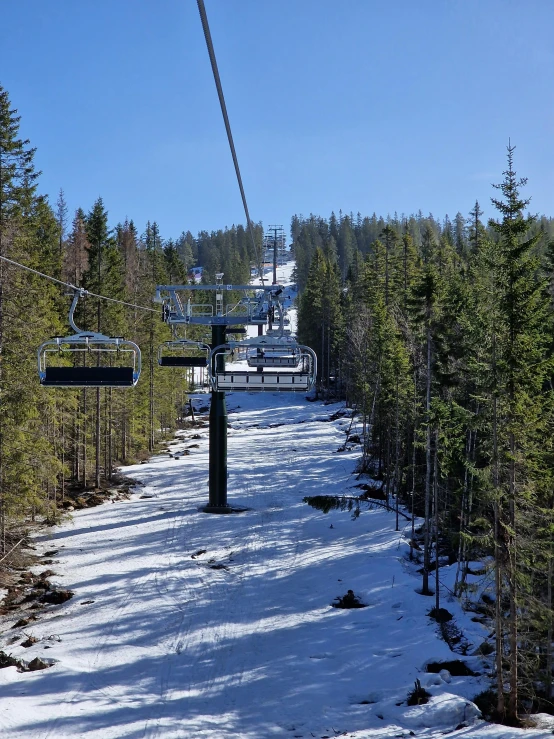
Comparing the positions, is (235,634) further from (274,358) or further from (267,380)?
(274,358)

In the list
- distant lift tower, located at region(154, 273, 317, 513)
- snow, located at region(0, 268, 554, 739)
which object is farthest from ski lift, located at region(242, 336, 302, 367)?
snow, located at region(0, 268, 554, 739)

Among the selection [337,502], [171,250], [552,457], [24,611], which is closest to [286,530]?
[337,502]

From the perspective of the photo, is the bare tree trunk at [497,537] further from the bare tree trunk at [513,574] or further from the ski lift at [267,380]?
the ski lift at [267,380]

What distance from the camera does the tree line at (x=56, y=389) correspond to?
18.8 meters

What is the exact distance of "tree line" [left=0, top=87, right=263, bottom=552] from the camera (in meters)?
18.8

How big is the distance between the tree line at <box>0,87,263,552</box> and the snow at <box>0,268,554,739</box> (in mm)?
3416

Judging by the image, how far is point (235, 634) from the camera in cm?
1588

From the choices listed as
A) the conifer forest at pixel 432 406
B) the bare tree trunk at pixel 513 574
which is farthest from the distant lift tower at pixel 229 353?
the bare tree trunk at pixel 513 574

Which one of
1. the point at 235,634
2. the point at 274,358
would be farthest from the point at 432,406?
the point at 235,634

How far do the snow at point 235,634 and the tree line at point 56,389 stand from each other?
3416mm

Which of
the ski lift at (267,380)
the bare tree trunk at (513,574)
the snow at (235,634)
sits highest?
the ski lift at (267,380)

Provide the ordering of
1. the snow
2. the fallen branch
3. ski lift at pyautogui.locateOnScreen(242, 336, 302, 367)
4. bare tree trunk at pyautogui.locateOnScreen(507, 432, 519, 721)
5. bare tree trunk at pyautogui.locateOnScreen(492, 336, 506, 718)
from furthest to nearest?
the fallen branch < ski lift at pyautogui.locateOnScreen(242, 336, 302, 367) < bare tree trunk at pyautogui.locateOnScreen(492, 336, 506, 718) < bare tree trunk at pyautogui.locateOnScreen(507, 432, 519, 721) < the snow

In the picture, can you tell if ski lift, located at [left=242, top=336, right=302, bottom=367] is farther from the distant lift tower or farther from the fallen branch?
the fallen branch

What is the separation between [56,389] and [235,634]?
12368 millimetres
